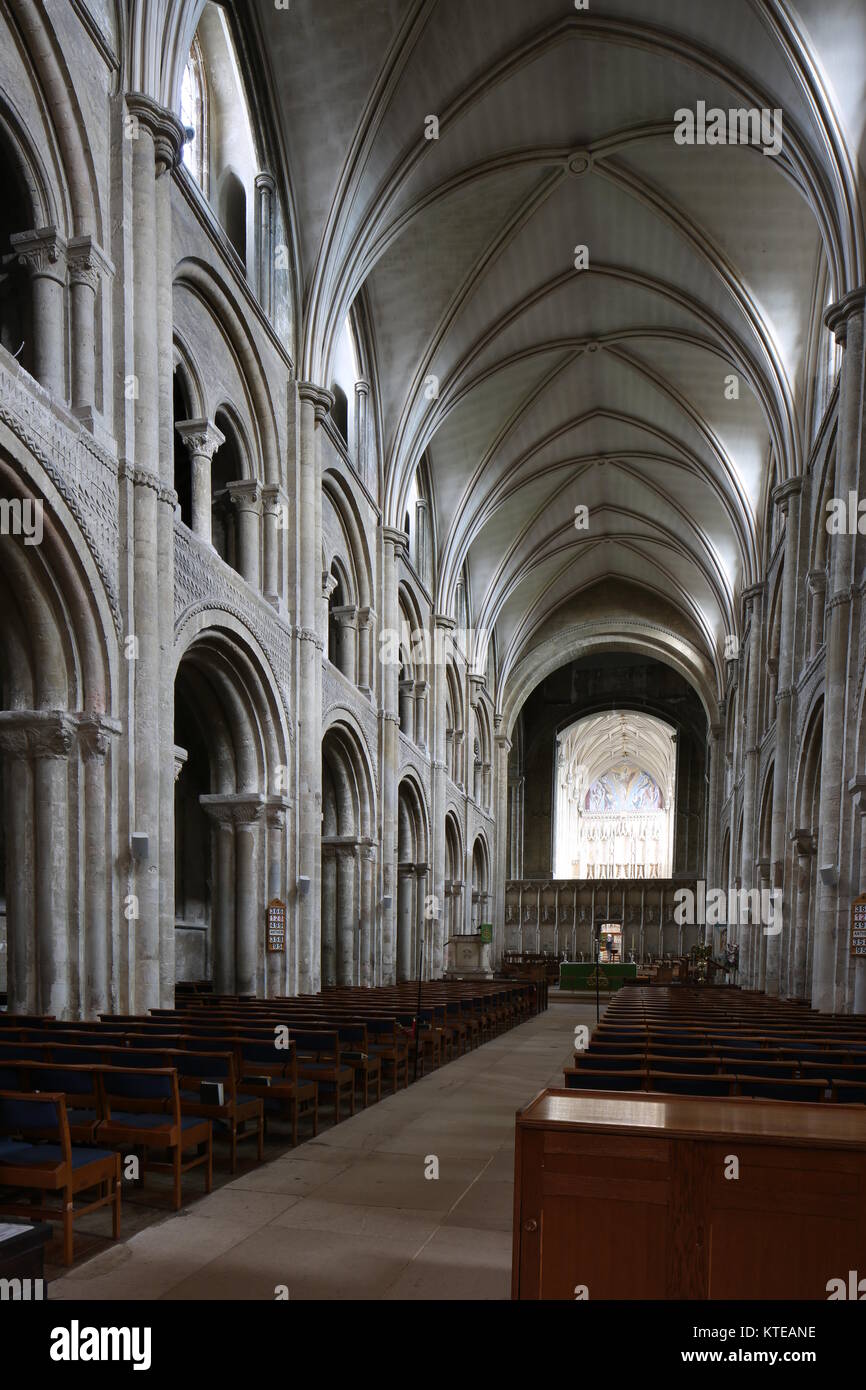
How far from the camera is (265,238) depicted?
1648 centimetres

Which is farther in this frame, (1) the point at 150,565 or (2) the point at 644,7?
(2) the point at 644,7

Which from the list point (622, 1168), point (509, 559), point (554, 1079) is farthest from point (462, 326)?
point (622, 1168)

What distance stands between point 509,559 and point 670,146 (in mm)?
17644

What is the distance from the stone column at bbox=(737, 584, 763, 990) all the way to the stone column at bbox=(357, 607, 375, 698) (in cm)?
1090

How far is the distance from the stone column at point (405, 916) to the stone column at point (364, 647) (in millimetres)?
7808

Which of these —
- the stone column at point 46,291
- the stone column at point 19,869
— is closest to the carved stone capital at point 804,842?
the stone column at point 19,869

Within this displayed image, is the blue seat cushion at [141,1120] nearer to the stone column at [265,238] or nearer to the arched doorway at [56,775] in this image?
the arched doorway at [56,775]

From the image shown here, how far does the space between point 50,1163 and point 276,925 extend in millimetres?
10680

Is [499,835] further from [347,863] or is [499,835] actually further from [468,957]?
[347,863]

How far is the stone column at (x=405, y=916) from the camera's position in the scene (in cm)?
2680

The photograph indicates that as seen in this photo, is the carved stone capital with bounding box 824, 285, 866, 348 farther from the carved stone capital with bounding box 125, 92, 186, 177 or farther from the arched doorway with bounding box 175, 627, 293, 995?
the arched doorway with bounding box 175, 627, 293, 995

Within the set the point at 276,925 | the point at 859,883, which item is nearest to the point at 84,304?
the point at 276,925
